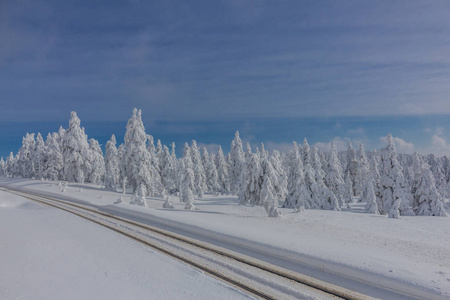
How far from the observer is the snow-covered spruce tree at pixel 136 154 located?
42.5 meters

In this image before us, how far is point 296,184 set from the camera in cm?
4322

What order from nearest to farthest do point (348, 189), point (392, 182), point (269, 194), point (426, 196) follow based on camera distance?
point (269, 194), point (426, 196), point (392, 182), point (348, 189)

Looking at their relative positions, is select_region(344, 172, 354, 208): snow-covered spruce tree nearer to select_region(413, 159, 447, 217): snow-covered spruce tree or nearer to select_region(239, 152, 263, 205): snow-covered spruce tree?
select_region(413, 159, 447, 217): snow-covered spruce tree

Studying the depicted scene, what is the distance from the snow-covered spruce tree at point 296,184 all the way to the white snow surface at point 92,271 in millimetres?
34789

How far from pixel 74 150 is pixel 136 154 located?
19.9 metres

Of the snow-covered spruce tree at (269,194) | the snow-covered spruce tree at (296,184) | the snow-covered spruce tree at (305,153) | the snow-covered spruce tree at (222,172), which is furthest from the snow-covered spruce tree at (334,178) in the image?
the snow-covered spruce tree at (222,172)

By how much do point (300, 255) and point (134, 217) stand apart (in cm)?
1230

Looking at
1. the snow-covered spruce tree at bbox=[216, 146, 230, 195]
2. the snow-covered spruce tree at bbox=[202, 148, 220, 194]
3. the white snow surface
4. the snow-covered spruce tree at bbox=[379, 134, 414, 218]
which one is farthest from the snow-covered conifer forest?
the white snow surface

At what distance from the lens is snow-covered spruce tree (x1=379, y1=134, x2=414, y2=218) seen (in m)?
41.3

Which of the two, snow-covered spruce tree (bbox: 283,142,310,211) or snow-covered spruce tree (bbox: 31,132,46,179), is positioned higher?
snow-covered spruce tree (bbox: 31,132,46,179)

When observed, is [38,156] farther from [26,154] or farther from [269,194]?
[269,194]

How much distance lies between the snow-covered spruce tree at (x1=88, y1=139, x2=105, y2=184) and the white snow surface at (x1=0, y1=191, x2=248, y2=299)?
49.5m

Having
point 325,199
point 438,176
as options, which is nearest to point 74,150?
point 325,199

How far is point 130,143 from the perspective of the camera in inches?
1686
